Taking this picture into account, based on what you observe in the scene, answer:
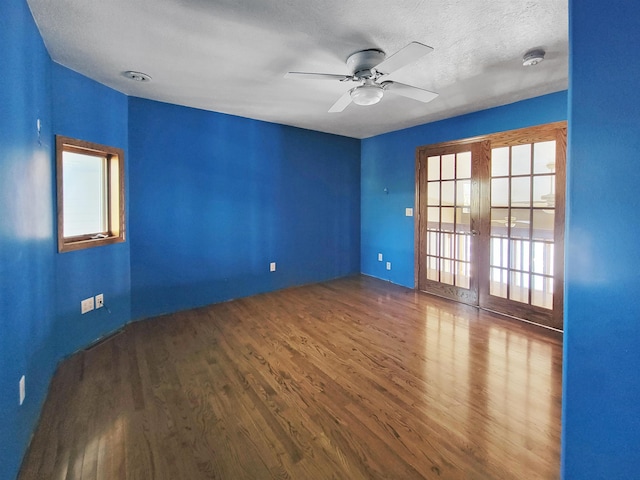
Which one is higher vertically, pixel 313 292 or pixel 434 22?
pixel 434 22

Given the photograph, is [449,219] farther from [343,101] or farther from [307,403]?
[307,403]

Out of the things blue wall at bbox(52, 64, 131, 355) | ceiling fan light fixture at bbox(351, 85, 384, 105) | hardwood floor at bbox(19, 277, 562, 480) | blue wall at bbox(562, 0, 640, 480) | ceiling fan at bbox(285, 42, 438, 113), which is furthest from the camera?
blue wall at bbox(52, 64, 131, 355)

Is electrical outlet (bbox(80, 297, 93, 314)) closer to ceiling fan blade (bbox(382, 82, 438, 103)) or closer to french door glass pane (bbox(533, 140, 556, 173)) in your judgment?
ceiling fan blade (bbox(382, 82, 438, 103))

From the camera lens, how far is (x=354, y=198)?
5.55 meters

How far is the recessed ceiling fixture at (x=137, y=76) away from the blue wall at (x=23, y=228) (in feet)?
1.77

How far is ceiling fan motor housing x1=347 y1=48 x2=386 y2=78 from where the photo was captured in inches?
88.4

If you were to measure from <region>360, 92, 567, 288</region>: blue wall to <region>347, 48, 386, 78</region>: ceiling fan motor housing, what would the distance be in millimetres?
2097

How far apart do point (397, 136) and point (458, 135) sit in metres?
1.08

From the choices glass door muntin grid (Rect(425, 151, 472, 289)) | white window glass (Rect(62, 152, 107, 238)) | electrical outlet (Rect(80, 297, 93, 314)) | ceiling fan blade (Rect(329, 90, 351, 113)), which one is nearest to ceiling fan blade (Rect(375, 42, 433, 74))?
ceiling fan blade (Rect(329, 90, 351, 113))

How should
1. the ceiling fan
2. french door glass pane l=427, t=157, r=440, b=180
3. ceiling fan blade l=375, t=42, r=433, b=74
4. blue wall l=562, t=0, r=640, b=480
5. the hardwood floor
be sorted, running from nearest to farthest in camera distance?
blue wall l=562, t=0, r=640, b=480 → the hardwood floor → ceiling fan blade l=375, t=42, r=433, b=74 → the ceiling fan → french door glass pane l=427, t=157, r=440, b=180

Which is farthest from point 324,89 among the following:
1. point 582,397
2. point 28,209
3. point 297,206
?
point 582,397

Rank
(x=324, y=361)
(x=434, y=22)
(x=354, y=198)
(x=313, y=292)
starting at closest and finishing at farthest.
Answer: (x=434, y=22), (x=324, y=361), (x=313, y=292), (x=354, y=198)

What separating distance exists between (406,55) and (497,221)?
262cm

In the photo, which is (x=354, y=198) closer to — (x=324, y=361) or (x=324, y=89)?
(x=324, y=89)
